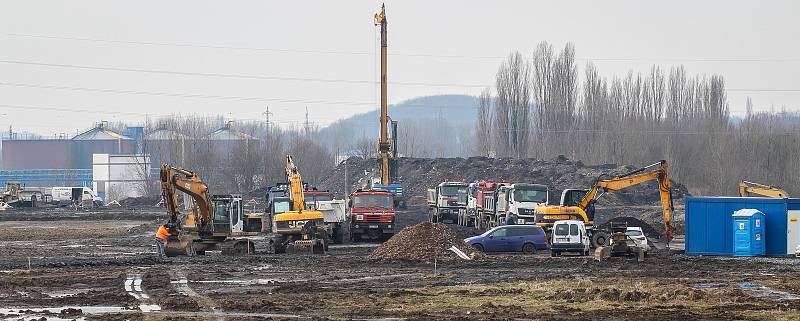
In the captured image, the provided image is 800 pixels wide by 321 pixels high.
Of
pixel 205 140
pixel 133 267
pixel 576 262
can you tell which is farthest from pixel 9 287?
pixel 205 140

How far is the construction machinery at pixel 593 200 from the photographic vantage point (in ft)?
166

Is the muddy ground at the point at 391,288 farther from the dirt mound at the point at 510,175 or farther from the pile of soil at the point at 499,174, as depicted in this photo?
the pile of soil at the point at 499,174

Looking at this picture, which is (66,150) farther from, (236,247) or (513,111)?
(236,247)

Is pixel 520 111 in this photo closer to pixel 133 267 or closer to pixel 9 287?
pixel 133 267

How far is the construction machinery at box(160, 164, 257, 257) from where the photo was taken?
4753cm

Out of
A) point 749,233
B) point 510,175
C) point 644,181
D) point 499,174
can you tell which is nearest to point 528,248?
point 644,181

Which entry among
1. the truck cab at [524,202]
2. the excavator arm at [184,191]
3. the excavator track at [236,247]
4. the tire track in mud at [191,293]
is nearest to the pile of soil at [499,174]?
the truck cab at [524,202]

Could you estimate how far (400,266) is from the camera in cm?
4138

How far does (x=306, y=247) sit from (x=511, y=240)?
8.34m

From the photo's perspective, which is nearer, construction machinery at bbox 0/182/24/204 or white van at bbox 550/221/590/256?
white van at bbox 550/221/590/256

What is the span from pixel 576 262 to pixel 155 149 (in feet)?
380

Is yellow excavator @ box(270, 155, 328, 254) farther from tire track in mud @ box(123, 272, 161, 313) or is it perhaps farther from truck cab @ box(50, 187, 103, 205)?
truck cab @ box(50, 187, 103, 205)

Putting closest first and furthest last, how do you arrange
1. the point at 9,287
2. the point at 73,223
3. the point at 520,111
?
the point at 9,287
the point at 73,223
the point at 520,111

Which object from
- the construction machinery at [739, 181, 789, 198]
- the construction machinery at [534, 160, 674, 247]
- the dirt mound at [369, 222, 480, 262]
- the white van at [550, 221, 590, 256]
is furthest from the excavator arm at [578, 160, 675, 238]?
the construction machinery at [739, 181, 789, 198]
